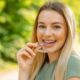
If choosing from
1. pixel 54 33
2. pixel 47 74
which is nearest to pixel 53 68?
pixel 47 74

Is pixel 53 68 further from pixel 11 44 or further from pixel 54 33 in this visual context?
pixel 11 44

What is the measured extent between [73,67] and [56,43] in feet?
0.77

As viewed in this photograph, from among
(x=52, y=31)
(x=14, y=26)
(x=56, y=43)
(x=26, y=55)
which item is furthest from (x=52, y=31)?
(x=14, y=26)

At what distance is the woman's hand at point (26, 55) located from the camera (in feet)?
10.2

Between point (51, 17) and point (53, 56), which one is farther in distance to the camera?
Result: point (53, 56)

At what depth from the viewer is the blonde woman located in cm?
288

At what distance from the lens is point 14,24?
11.8m

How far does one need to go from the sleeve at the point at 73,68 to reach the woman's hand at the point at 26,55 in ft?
1.17

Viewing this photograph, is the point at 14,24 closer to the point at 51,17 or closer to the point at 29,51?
the point at 29,51

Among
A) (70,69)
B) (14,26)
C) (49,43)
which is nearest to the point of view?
(70,69)

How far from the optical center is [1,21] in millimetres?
11562

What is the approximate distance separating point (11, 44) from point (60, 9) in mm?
8507

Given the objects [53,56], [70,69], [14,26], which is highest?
[14,26]

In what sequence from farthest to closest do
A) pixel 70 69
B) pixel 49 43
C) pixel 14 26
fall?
1. pixel 14 26
2. pixel 49 43
3. pixel 70 69
